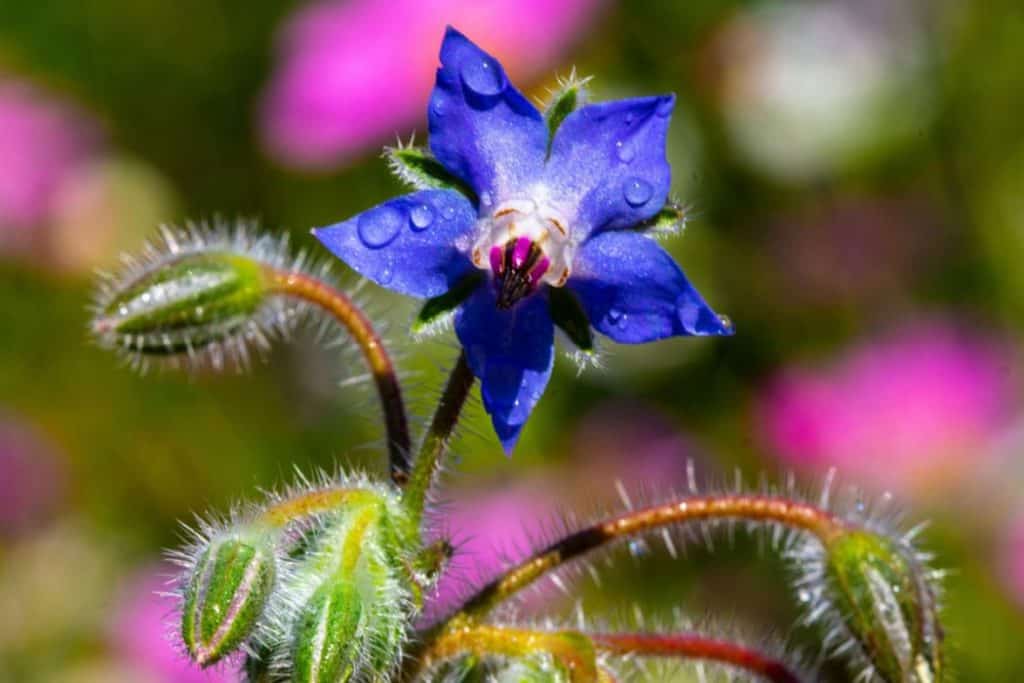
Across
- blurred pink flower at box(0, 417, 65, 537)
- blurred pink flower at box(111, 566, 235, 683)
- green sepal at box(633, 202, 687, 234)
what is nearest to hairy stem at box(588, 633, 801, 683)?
green sepal at box(633, 202, 687, 234)

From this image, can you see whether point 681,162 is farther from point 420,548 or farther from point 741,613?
point 420,548

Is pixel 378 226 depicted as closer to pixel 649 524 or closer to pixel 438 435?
pixel 438 435

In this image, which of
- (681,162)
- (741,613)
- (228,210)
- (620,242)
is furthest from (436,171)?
(228,210)

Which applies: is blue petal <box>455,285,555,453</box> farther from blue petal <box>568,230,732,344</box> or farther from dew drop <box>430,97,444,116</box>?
dew drop <box>430,97,444,116</box>

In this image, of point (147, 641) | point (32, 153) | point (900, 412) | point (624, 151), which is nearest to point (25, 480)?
point (147, 641)

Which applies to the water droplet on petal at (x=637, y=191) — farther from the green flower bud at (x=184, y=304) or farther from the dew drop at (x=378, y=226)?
the green flower bud at (x=184, y=304)

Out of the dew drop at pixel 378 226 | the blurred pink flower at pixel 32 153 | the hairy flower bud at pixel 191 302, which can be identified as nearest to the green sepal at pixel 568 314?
the dew drop at pixel 378 226
